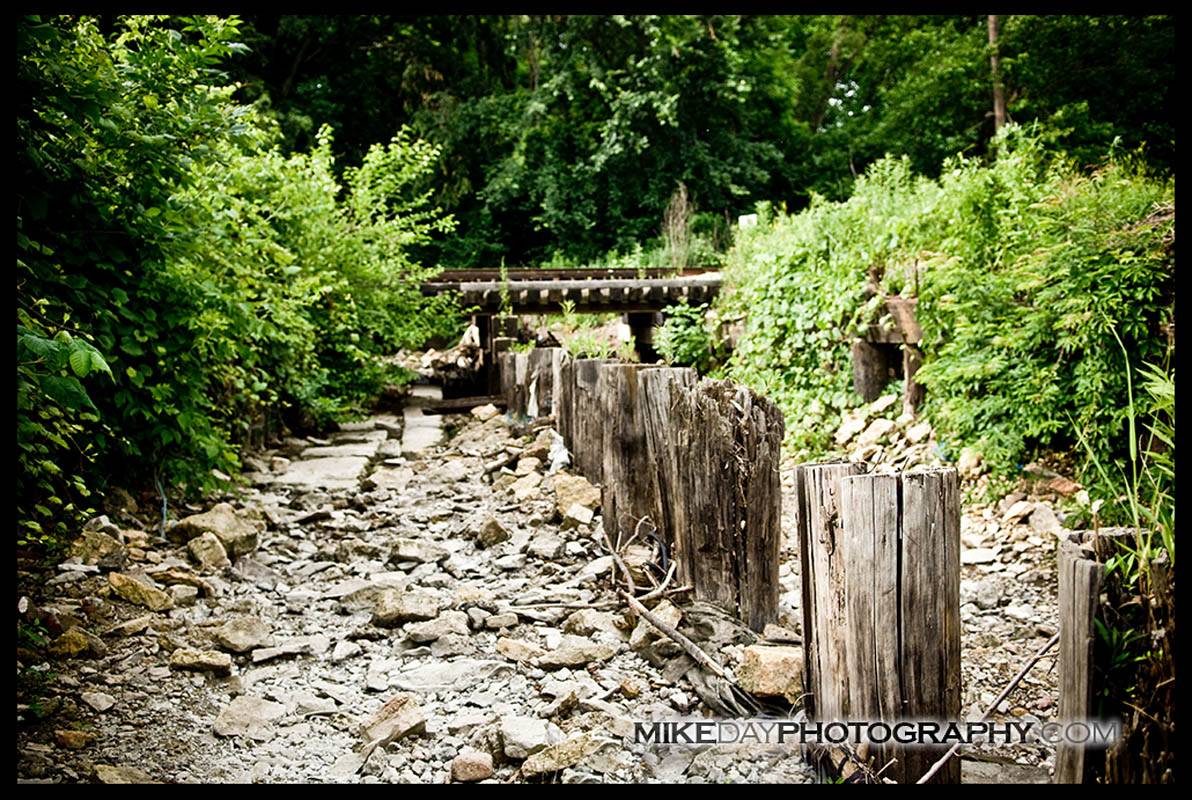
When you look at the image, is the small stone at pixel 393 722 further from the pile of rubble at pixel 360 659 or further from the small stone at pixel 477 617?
the small stone at pixel 477 617

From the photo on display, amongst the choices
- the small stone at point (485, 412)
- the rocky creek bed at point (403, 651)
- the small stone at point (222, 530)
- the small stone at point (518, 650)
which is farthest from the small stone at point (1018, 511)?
the small stone at point (485, 412)

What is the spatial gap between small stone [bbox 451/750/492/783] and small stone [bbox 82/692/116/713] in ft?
4.10

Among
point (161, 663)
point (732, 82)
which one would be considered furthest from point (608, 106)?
point (161, 663)

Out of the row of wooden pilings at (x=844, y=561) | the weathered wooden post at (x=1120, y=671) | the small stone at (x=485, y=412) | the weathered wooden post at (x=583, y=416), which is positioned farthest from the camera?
the small stone at (x=485, y=412)

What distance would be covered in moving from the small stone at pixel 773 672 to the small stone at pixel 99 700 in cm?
216

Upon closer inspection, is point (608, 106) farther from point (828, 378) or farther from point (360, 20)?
point (828, 378)

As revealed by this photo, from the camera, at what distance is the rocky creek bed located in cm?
248

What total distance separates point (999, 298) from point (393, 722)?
4680mm

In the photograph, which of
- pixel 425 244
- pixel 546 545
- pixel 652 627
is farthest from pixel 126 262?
pixel 425 244

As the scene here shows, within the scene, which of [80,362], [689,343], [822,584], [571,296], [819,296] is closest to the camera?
[80,362]

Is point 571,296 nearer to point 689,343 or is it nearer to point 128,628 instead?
point 689,343

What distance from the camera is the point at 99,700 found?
8.89 ft

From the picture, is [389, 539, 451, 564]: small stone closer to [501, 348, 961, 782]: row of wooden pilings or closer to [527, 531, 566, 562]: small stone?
[527, 531, 566, 562]: small stone

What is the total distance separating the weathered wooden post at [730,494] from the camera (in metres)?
3.09
